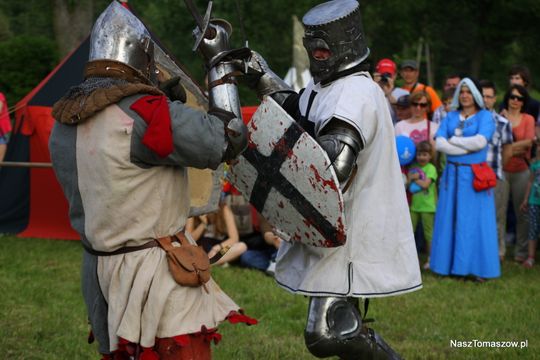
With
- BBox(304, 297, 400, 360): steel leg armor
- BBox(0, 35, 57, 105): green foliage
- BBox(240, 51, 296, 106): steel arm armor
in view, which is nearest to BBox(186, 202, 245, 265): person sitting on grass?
BBox(240, 51, 296, 106): steel arm armor

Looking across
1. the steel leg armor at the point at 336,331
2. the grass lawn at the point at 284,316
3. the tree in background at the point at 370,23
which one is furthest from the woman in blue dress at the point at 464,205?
the tree in background at the point at 370,23

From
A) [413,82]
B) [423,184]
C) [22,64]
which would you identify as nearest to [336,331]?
[423,184]

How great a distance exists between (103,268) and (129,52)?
2.63 feet

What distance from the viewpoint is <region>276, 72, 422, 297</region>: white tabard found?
3.42 meters

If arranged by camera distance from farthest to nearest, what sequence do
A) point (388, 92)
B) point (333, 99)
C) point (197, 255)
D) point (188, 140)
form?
point (388, 92), point (333, 99), point (197, 255), point (188, 140)

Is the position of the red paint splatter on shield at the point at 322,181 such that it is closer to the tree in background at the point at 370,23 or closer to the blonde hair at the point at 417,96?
the blonde hair at the point at 417,96

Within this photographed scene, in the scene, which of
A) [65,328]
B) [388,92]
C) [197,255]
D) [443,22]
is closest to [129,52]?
A: [197,255]

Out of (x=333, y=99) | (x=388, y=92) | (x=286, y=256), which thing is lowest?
(x=388, y=92)

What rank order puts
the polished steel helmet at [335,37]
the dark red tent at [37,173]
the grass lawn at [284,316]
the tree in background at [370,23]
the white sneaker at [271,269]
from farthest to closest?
the tree in background at [370,23], the dark red tent at [37,173], the white sneaker at [271,269], the grass lawn at [284,316], the polished steel helmet at [335,37]

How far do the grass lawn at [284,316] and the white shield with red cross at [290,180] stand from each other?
1544 mm

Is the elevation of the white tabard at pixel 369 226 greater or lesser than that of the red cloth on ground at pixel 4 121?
greater

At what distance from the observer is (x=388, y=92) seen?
8086 millimetres

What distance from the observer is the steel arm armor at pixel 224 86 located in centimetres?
299

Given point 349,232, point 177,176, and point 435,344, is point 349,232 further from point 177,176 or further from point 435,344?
point 435,344
